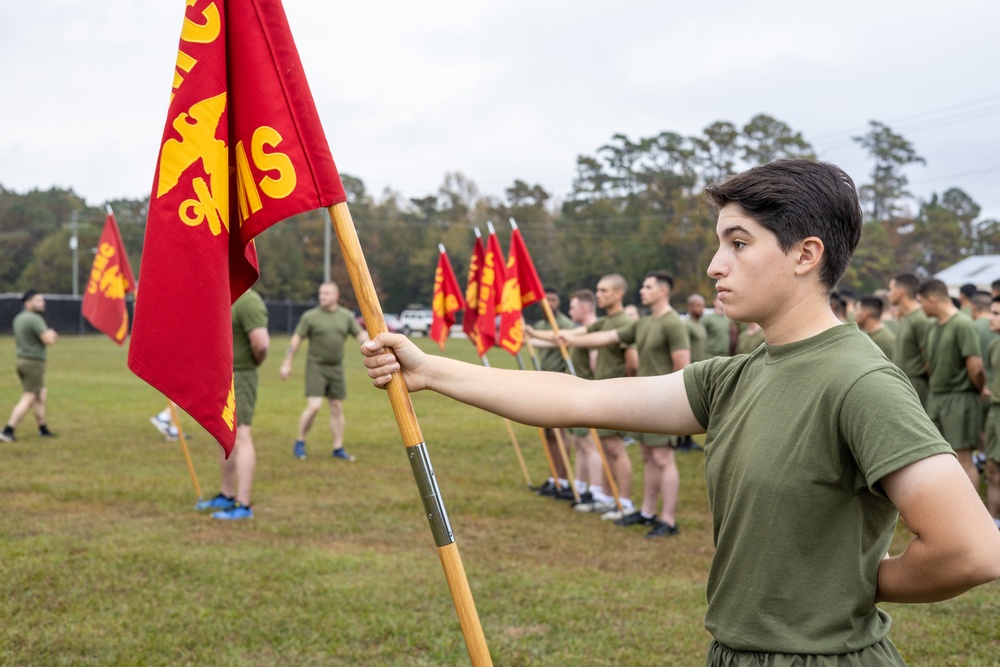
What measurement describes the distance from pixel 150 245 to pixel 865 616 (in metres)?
2.06

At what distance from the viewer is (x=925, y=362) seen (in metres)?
9.24

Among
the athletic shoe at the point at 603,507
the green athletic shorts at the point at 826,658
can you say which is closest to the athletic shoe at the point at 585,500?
the athletic shoe at the point at 603,507

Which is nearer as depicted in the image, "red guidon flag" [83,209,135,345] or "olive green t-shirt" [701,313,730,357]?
"red guidon flag" [83,209,135,345]

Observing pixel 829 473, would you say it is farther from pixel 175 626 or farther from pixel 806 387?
pixel 175 626

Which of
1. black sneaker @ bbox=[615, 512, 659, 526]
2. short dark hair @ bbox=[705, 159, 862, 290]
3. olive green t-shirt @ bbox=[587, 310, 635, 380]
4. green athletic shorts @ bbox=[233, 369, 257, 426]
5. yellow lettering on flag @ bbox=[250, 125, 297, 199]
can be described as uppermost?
yellow lettering on flag @ bbox=[250, 125, 297, 199]

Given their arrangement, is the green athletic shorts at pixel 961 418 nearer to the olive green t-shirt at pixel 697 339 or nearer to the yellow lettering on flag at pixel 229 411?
the olive green t-shirt at pixel 697 339

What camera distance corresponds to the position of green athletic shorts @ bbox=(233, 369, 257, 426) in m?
8.31

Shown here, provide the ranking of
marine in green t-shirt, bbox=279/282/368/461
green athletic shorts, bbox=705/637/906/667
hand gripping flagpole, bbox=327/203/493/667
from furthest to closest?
marine in green t-shirt, bbox=279/282/368/461
hand gripping flagpole, bbox=327/203/493/667
green athletic shorts, bbox=705/637/906/667

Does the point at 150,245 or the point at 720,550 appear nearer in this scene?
the point at 720,550

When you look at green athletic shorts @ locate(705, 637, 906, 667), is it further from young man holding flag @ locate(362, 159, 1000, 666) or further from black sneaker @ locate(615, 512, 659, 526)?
black sneaker @ locate(615, 512, 659, 526)

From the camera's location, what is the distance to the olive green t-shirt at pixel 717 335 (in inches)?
578

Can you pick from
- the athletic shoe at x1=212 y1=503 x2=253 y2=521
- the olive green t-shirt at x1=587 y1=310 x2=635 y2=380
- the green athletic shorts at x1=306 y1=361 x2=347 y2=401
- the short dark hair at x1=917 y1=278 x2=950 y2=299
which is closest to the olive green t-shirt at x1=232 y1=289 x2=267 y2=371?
the athletic shoe at x1=212 y1=503 x2=253 y2=521

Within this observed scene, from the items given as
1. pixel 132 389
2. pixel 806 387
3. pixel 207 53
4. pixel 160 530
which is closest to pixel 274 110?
pixel 207 53

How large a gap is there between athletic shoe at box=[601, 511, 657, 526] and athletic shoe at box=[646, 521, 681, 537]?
27cm
